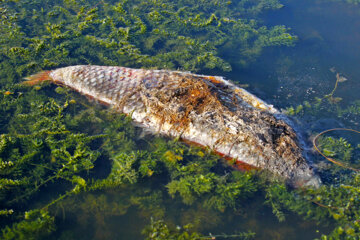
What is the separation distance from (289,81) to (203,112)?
332 cm

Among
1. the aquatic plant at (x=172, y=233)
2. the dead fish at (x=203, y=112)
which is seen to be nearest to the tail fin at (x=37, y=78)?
the dead fish at (x=203, y=112)

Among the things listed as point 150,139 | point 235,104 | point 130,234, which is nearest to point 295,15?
point 235,104

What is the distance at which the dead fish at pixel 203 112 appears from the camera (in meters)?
4.57

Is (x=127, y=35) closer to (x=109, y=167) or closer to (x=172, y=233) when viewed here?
(x=109, y=167)

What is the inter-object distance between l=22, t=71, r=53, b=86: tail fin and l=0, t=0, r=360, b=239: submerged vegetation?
182 millimetres

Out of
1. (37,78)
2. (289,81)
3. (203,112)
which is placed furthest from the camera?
(289,81)

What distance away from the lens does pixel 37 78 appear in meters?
6.17

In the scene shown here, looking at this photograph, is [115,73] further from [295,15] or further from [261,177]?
[295,15]

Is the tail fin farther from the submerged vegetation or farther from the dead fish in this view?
the submerged vegetation

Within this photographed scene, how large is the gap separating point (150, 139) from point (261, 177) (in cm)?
216

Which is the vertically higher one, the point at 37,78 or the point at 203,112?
the point at 37,78

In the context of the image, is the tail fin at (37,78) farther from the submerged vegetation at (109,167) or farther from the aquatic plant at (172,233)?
the aquatic plant at (172,233)

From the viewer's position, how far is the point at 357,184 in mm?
4684

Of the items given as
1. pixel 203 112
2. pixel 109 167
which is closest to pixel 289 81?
pixel 203 112
